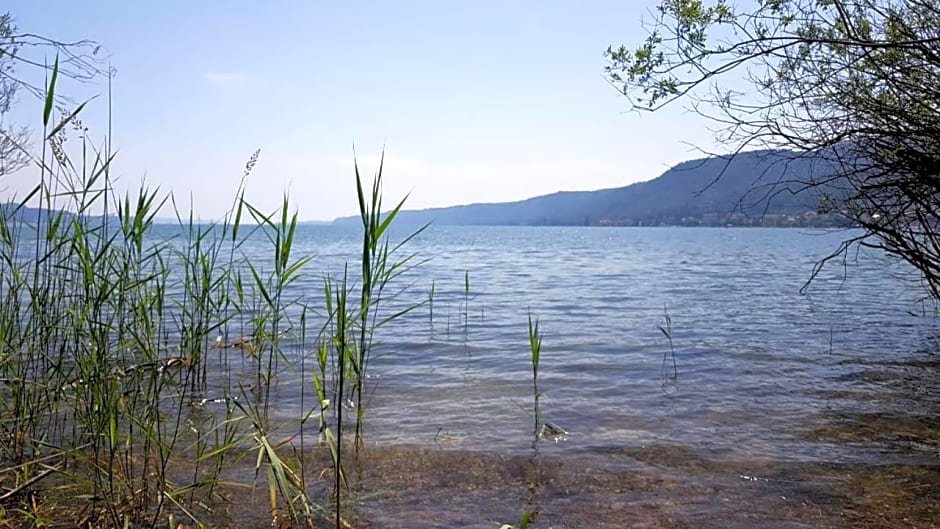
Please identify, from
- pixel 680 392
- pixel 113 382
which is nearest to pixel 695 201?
pixel 680 392

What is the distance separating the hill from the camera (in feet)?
18.8

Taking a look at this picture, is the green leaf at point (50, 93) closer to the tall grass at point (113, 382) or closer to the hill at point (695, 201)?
the tall grass at point (113, 382)

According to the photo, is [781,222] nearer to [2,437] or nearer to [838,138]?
[838,138]

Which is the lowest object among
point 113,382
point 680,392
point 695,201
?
point 680,392

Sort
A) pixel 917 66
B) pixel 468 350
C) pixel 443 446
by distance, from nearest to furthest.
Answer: pixel 917 66
pixel 443 446
pixel 468 350

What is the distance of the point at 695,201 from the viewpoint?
9.98 metres

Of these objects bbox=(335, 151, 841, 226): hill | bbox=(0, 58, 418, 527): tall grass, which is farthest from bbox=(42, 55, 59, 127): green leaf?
bbox=(335, 151, 841, 226): hill

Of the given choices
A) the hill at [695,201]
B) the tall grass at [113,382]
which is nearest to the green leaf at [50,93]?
the tall grass at [113,382]

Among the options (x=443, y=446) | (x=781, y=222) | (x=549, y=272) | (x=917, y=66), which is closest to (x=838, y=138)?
(x=917, y=66)

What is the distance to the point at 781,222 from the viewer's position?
805 centimetres

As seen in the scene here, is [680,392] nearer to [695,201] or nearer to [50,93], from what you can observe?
[695,201]

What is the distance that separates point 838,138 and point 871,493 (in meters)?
2.58

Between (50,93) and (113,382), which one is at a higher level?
(50,93)

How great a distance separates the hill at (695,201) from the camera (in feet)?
18.8
